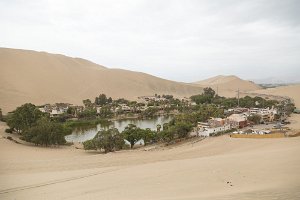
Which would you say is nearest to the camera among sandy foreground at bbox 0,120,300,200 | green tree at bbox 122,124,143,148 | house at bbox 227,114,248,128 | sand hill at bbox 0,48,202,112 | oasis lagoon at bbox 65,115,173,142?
sandy foreground at bbox 0,120,300,200

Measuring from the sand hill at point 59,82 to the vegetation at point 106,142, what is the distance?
1318 inches

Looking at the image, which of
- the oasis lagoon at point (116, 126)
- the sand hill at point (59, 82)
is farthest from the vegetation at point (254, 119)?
the sand hill at point (59, 82)

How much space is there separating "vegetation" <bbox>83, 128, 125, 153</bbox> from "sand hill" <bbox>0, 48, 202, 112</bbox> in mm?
33475

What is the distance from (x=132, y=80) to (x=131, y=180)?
3247 inches

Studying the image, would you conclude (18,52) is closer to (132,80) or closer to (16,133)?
(132,80)

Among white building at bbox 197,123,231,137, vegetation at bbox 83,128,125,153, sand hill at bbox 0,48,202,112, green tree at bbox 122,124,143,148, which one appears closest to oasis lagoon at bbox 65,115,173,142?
green tree at bbox 122,124,143,148

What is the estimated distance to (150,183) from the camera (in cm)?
1109

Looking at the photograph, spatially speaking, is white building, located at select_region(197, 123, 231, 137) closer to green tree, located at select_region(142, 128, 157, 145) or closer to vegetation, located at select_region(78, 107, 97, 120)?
green tree, located at select_region(142, 128, 157, 145)

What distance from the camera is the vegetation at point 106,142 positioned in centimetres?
2400

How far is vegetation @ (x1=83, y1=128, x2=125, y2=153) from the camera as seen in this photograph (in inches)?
945

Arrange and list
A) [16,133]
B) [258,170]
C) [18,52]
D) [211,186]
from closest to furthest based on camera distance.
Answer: [211,186]
[258,170]
[16,133]
[18,52]

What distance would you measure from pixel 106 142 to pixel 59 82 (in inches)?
2301

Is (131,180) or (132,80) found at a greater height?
(132,80)

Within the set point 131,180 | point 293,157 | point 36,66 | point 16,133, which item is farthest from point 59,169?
point 36,66
